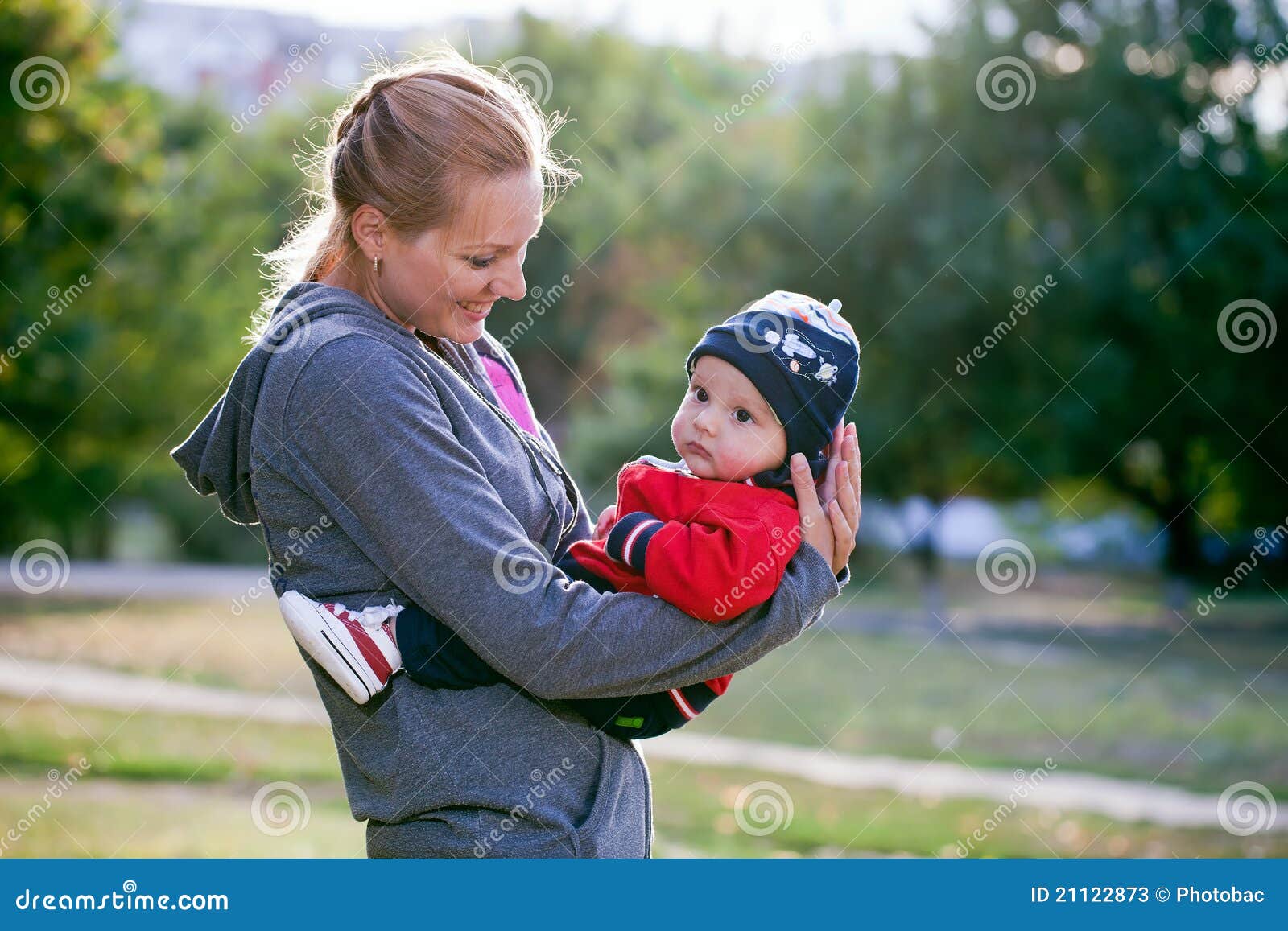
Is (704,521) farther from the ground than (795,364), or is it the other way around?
(795,364)

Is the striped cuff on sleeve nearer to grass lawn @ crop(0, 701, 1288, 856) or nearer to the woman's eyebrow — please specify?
the woman's eyebrow

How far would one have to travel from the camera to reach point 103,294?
16266 mm

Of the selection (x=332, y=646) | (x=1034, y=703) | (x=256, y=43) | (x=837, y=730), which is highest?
(x=332, y=646)

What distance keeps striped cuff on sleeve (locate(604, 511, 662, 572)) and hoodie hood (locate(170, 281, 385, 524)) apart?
52cm

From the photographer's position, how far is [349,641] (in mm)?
1903

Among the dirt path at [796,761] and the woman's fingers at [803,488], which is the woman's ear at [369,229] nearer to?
the woman's fingers at [803,488]

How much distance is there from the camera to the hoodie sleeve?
1.87 m

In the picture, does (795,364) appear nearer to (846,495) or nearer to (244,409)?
(846,495)

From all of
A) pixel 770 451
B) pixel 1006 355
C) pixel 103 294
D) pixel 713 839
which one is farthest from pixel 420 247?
pixel 1006 355

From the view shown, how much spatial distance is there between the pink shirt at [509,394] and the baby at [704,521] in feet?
0.67

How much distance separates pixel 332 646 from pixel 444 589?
191mm

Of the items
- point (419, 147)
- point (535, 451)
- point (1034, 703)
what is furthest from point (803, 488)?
point (1034, 703)

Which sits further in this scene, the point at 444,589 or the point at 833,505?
the point at 833,505

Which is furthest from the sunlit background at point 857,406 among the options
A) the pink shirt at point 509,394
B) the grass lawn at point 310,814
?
the pink shirt at point 509,394
